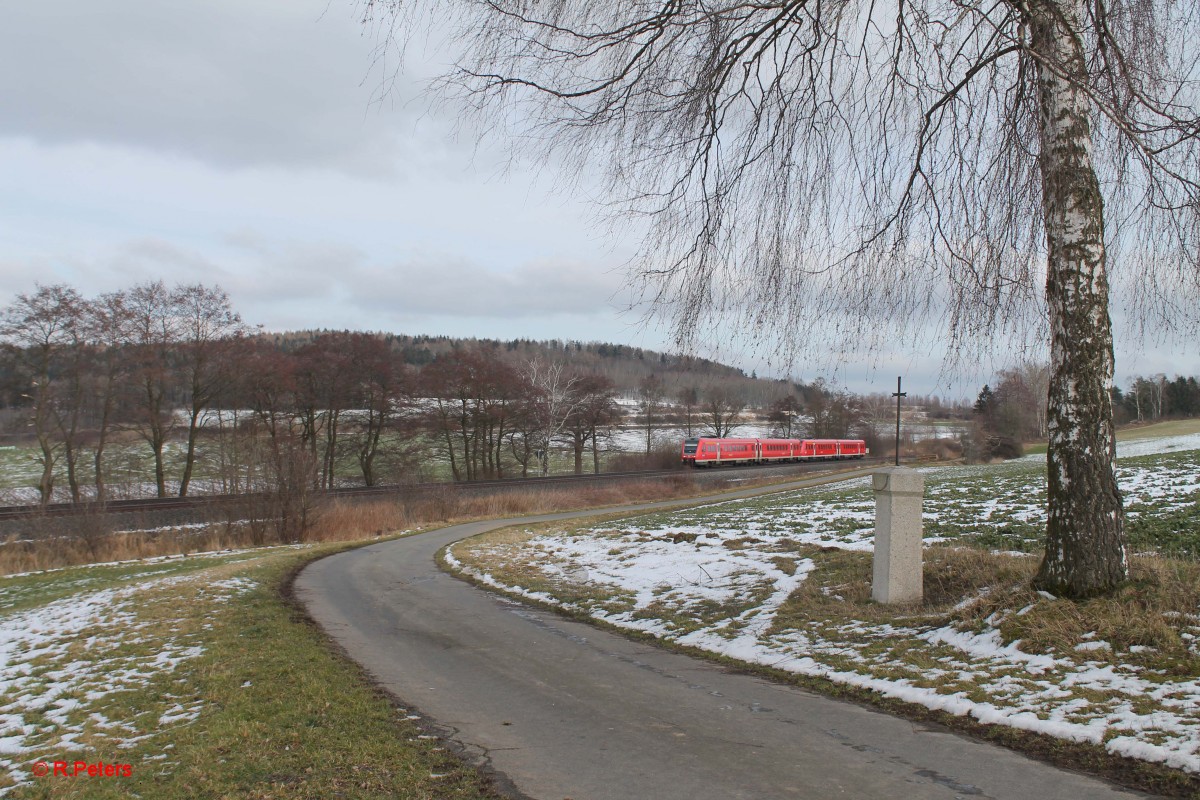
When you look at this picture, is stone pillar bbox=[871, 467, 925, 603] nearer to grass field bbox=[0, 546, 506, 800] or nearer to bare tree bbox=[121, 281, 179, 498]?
grass field bbox=[0, 546, 506, 800]

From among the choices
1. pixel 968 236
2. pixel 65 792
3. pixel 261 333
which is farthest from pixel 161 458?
pixel 968 236

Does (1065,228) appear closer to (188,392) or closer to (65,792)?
(65,792)

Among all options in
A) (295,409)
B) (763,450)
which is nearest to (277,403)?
(295,409)

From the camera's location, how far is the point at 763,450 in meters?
58.8

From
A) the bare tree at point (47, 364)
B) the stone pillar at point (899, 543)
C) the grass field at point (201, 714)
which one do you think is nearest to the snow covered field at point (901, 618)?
the stone pillar at point (899, 543)

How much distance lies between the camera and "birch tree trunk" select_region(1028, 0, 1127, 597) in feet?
19.7

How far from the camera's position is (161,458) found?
3575 centimetres

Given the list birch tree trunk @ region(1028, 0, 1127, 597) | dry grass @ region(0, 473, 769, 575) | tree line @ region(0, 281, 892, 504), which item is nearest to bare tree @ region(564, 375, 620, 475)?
tree line @ region(0, 281, 892, 504)

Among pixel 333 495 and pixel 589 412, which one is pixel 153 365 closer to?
pixel 333 495

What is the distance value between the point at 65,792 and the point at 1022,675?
20.7 ft

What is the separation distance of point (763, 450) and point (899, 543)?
5215 cm

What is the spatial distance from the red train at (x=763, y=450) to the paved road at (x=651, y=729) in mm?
45346

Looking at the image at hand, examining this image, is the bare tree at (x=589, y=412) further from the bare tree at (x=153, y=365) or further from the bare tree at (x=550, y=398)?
the bare tree at (x=153, y=365)

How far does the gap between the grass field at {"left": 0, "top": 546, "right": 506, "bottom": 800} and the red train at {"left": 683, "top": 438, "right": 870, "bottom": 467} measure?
147ft
